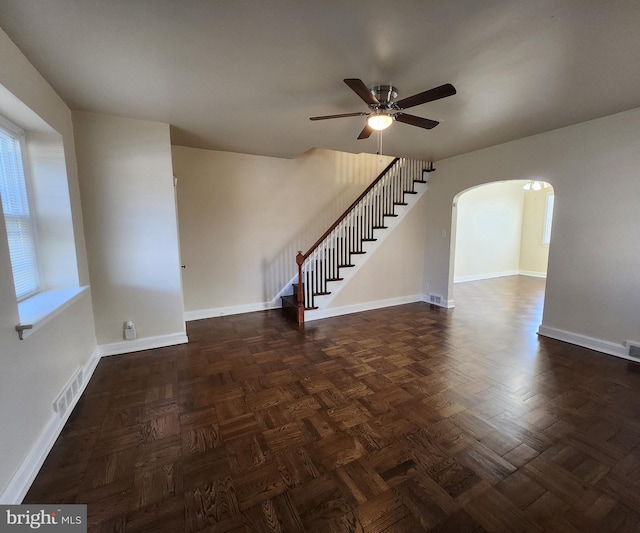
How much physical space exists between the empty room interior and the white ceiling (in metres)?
0.02

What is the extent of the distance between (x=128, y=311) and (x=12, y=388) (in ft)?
5.84

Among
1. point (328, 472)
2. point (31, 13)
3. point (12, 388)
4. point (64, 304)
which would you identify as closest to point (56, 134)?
point (31, 13)

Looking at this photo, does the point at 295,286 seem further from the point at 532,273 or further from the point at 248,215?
the point at 532,273

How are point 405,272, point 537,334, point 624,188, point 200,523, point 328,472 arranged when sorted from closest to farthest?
point 200,523
point 328,472
point 624,188
point 537,334
point 405,272

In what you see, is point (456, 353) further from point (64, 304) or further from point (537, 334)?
point (64, 304)

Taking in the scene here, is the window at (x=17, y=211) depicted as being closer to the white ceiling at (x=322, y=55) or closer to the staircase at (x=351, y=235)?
the white ceiling at (x=322, y=55)

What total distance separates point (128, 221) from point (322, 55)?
2.64 m

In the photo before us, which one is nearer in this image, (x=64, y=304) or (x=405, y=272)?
(x=64, y=304)

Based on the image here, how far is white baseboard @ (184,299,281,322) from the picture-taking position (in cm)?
445

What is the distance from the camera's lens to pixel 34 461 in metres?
1.64

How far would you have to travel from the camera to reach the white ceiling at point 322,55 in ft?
5.00

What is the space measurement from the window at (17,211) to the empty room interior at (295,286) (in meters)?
0.02

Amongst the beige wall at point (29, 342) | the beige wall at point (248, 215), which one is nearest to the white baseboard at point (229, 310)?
the beige wall at point (248, 215)

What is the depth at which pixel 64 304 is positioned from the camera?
2246 millimetres
